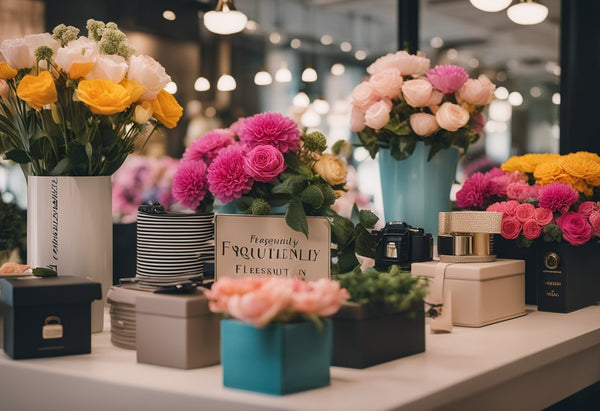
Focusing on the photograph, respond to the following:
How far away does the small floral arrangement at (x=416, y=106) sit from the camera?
6.35ft

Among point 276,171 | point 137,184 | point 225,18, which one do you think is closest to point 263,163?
point 276,171

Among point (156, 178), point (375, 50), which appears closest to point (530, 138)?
point (375, 50)

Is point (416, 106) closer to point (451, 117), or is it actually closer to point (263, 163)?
point (451, 117)

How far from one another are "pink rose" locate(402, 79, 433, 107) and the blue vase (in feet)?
0.48

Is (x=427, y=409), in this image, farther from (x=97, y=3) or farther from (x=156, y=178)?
(x=97, y=3)

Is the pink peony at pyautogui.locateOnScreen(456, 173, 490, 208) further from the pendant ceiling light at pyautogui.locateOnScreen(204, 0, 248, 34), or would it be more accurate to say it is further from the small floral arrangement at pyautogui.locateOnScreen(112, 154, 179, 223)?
the small floral arrangement at pyautogui.locateOnScreen(112, 154, 179, 223)

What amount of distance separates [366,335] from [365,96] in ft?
2.96

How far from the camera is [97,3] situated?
205 inches

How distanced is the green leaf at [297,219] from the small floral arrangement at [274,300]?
398 millimetres

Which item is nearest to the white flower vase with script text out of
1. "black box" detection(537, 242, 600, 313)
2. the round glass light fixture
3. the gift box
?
the gift box

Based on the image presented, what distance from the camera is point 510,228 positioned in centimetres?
182

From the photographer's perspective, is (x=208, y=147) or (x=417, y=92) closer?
(x=208, y=147)

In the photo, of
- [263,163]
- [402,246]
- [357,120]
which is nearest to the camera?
[263,163]

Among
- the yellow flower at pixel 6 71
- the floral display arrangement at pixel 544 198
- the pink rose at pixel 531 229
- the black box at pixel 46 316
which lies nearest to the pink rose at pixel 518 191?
the floral display arrangement at pixel 544 198
